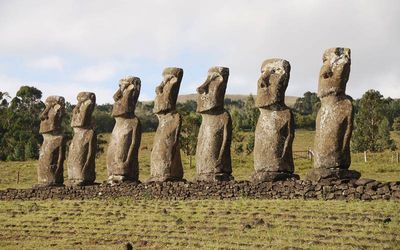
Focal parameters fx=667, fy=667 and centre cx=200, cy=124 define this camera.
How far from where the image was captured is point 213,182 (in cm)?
1867

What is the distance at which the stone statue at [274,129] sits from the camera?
1817 centimetres

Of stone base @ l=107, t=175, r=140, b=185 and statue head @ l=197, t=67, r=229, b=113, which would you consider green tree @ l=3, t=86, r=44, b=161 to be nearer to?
stone base @ l=107, t=175, r=140, b=185

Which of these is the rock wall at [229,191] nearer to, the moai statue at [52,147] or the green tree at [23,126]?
the moai statue at [52,147]

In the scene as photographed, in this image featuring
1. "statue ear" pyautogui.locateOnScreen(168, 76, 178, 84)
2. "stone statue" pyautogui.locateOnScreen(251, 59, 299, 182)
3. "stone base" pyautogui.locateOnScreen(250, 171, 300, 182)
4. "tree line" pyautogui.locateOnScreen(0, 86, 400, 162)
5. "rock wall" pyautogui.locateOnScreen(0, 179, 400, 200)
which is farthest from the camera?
→ "tree line" pyautogui.locateOnScreen(0, 86, 400, 162)

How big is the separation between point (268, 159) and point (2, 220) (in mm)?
7743

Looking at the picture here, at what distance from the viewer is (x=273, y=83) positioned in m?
18.6

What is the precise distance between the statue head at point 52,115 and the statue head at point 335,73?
35.9 feet

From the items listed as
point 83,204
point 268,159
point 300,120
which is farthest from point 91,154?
point 300,120

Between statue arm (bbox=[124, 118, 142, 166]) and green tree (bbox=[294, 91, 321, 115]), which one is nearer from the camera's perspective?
statue arm (bbox=[124, 118, 142, 166])

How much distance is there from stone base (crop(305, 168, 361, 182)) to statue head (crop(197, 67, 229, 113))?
4.19 m

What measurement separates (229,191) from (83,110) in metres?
7.72

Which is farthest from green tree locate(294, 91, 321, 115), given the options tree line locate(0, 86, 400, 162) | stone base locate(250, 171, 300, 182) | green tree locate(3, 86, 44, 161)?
stone base locate(250, 171, 300, 182)

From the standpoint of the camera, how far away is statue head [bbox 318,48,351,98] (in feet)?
56.4

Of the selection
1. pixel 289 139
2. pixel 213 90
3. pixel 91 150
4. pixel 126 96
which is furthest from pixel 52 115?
pixel 289 139
